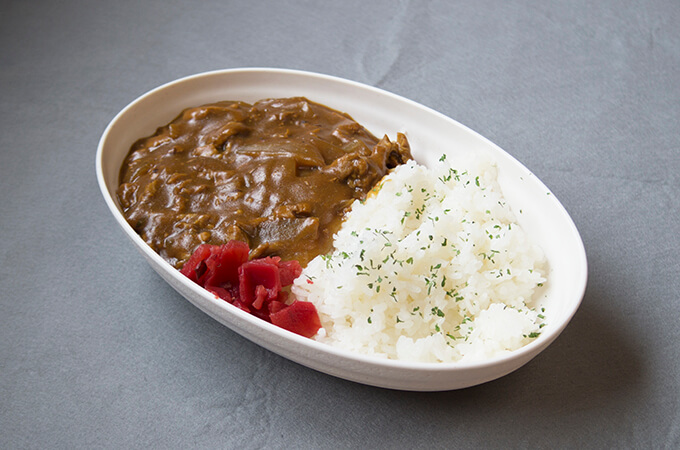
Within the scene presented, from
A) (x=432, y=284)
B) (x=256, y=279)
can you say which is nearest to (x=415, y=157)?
(x=432, y=284)

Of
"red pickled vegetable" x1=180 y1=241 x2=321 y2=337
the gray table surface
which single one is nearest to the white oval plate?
"red pickled vegetable" x1=180 y1=241 x2=321 y2=337

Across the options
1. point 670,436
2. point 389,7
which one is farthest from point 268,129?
point 670,436

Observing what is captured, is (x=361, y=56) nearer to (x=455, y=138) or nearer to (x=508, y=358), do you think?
(x=455, y=138)

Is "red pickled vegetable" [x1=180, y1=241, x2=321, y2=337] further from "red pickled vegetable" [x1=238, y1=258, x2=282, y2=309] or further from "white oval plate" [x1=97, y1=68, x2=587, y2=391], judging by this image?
"white oval plate" [x1=97, y1=68, x2=587, y2=391]

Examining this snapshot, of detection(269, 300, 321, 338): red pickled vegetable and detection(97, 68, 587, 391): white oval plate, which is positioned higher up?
detection(97, 68, 587, 391): white oval plate

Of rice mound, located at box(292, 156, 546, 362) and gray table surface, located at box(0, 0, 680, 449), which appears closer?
rice mound, located at box(292, 156, 546, 362)

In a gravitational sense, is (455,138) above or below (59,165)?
above

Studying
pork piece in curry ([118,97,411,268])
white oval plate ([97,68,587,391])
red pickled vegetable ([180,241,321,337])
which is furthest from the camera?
pork piece in curry ([118,97,411,268])
